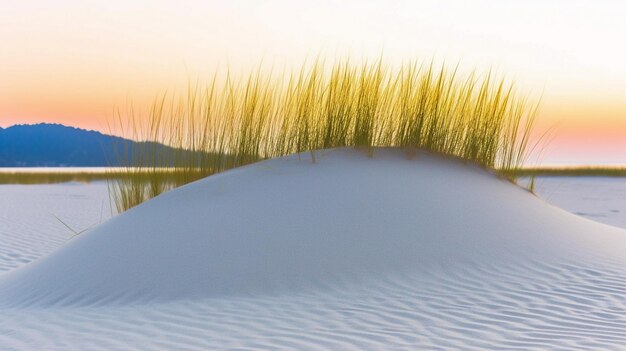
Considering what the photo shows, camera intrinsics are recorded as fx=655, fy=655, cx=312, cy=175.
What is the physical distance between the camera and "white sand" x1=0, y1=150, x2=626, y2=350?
127 inches

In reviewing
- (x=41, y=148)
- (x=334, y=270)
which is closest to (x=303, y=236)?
(x=334, y=270)

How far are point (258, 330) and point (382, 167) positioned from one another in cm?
288

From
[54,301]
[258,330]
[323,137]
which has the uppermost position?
[323,137]

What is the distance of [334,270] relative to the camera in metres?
4.31

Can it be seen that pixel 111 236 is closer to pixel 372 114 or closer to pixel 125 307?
pixel 125 307

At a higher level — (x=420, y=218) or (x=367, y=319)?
(x=420, y=218)

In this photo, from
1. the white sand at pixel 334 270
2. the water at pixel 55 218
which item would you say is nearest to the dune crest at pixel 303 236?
the white sand at pixel 334 270

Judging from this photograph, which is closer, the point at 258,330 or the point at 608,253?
the point at 258,330

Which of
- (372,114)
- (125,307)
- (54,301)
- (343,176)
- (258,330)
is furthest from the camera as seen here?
(372,114)

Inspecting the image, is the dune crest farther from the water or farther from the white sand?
the water

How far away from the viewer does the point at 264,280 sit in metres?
4.22

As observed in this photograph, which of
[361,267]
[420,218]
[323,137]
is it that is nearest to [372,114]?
[323,137]

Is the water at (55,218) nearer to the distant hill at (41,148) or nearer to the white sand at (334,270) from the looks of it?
the white sand at (334,270)

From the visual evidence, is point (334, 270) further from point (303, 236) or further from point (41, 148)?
point (41, 148)
